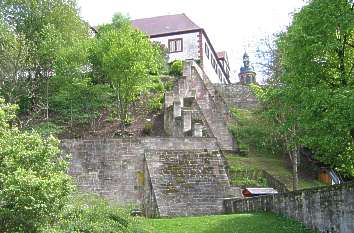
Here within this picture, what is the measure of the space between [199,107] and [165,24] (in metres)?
20.7

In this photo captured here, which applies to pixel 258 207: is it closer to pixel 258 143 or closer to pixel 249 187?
pixel 249 187

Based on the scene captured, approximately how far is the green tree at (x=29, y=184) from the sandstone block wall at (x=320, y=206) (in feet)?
25.9

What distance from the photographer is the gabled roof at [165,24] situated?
51688 mm

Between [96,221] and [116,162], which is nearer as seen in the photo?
[96,221]

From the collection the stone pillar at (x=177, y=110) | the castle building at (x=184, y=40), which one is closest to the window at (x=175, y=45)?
the castle building at (x=184, y=40)

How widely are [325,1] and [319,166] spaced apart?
636 inches

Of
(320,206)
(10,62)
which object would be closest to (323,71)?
(320,206)

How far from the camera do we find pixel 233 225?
1823cm

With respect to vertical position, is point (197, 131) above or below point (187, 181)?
above

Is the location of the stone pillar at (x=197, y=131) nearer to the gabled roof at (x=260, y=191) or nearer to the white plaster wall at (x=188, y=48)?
the gabled roof at (x=260, y=191)

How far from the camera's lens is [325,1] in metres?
16.3

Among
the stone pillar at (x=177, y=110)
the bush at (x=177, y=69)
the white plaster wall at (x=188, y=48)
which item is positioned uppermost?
the white plaster wall at (x=188, y=48)

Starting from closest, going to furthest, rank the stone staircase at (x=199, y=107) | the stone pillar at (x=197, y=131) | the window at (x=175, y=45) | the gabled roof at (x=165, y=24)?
the stone pillar at (x=197, y=131), the stone staircase at (x=199, y=107), the window at (x=175, y=45), the gabled roof at (x=165, y=24)

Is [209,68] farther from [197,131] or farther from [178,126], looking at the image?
[197,131]
